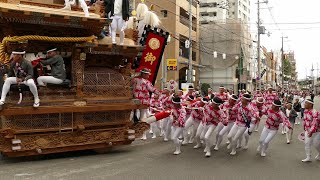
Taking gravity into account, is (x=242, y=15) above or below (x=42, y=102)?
Answer: above

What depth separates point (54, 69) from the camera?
30.7ft

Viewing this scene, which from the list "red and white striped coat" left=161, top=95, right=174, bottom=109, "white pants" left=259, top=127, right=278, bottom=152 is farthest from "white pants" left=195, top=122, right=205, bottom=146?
"white pants" left=259, top=127, right=278, bottom=152

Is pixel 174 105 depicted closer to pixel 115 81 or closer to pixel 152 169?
pixel 115 81

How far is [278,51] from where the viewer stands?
9819 cm

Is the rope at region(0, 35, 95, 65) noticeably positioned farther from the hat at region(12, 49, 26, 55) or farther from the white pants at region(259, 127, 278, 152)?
the white pants at region(259, 127, 278, 152)

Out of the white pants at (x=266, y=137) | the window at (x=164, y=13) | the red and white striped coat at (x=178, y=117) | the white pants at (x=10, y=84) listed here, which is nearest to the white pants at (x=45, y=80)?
the white pants at (x=10, y=84)

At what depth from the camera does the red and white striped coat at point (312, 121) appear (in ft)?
30.9

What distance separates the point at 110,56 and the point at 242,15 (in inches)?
2377

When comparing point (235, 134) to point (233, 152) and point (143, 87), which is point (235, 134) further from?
point (143, 87)

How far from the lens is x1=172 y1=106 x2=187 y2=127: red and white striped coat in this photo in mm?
10359

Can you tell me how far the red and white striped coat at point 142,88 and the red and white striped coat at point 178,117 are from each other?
1423 millimetres

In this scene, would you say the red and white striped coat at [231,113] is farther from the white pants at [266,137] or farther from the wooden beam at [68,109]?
the wooden beam at [68,109]

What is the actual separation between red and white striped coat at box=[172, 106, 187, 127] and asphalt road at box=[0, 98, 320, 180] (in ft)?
2.83

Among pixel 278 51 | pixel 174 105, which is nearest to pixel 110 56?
pixel 174 105
